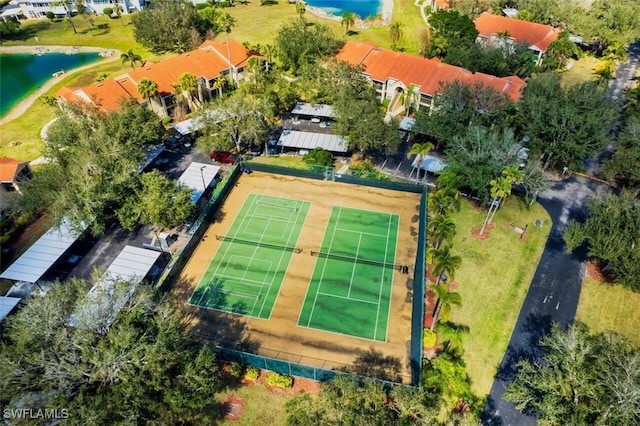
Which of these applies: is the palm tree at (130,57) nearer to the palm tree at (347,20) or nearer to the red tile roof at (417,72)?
the red tile roof at (417,72)

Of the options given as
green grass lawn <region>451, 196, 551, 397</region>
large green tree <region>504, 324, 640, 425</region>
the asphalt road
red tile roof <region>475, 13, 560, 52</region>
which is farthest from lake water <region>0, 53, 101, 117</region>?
large green tree <region>504, 324, 640, 425</region>

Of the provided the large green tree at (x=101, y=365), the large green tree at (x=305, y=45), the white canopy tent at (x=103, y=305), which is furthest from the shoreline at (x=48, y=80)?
the large green tree at (x=101, y=365)

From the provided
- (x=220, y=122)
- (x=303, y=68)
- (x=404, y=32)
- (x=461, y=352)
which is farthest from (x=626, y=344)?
(x=404, y=32)

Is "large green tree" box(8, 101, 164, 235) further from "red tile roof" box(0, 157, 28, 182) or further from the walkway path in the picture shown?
the walkway path

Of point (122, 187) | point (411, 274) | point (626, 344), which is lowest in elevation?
point (411, 274)

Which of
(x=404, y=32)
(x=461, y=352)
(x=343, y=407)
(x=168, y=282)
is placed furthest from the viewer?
(x=404, y=32)

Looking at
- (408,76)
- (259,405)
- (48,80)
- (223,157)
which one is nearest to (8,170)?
(223,157)

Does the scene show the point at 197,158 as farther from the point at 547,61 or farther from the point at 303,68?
the point at 547,61

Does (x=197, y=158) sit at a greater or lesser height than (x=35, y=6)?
lesser
